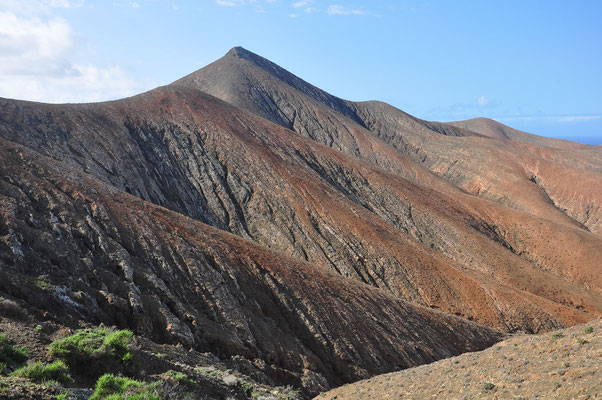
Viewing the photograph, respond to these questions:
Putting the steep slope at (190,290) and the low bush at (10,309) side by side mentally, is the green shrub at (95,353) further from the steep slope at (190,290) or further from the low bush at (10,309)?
the steep slope at (190,290)

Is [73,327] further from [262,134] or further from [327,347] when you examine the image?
[262,134]

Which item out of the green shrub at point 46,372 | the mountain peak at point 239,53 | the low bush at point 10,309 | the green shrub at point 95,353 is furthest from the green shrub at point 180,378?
the mountain peak at point 239,53

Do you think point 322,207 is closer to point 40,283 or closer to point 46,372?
point 40,283

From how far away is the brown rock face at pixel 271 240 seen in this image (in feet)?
60.0

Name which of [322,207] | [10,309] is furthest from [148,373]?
[322,207]

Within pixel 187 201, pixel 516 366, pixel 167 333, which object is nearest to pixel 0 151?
pixel 167 333

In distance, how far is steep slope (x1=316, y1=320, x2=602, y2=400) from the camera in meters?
9.90

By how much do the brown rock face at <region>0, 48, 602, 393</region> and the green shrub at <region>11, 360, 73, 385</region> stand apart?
456 centimetres

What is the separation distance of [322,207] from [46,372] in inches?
1358

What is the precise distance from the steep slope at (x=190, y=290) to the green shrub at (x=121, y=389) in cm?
478

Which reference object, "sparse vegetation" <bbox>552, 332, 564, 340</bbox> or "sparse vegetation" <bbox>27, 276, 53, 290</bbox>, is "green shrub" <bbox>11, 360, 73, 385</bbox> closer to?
"sparse vegetation" <bbox>27, 276, 53, 290</bbox>

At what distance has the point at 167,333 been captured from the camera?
54.5ft

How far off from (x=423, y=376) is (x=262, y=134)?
44872 mm

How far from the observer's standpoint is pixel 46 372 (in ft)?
27.5
